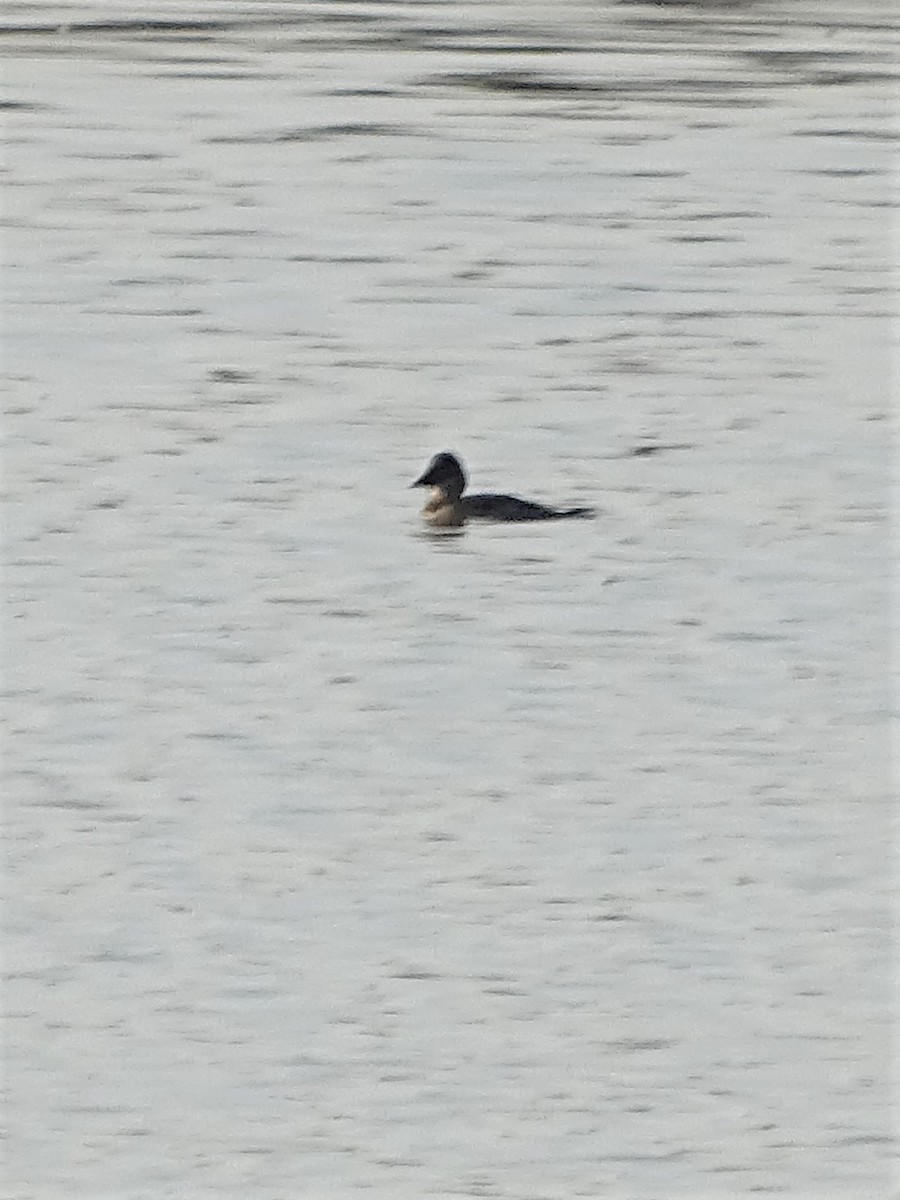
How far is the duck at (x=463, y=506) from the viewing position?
469 inches

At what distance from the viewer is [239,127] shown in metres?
20.0

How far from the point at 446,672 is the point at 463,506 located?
1.96 m

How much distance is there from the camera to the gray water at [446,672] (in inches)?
284

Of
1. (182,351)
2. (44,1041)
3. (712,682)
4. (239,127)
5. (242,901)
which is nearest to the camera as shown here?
(44,1041)

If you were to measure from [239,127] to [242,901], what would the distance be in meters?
12.4

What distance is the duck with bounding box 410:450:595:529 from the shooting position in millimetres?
11914

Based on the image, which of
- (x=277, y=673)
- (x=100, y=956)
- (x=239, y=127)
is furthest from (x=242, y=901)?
(x=239, y=127)

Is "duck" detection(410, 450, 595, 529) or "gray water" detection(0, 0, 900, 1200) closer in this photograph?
"gray water" detection(0, 0, 900, 1200)

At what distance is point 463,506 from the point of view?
39.0 ft

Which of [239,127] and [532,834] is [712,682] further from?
[239,127]

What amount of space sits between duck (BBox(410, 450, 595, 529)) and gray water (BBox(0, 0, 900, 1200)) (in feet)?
0.26

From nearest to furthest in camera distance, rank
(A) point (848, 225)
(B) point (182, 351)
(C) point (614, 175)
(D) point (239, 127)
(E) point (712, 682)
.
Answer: (E) point (712, 682), (B) point (182, 351), (A) point (848, 225), (C) point (614, 175), (D) point (239, 127)

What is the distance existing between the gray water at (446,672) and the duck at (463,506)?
78 millimetres

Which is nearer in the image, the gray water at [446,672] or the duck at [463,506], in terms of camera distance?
the gray water at [446,672]
